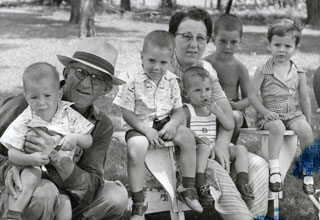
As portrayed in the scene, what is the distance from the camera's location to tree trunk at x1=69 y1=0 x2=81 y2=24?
7.78 m

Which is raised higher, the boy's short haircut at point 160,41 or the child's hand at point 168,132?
the boy's short haircut at point 160,41

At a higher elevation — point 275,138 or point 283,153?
point 275,138

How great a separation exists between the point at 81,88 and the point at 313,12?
31.0ft

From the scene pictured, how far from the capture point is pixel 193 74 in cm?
367

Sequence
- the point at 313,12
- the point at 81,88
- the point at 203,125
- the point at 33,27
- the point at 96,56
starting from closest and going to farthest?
the point at 81,88 < the point at 96,56 < the point at 203,125 < the point at 33,27 < the point at 313,12

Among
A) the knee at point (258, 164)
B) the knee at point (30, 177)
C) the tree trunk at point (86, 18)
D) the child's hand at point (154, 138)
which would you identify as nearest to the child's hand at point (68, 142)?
the knee at point (30, 177)

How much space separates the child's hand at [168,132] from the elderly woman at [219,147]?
339mm

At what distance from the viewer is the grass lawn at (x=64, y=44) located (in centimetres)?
712

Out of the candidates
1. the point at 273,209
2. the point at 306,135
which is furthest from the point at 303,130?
the point at 273,209

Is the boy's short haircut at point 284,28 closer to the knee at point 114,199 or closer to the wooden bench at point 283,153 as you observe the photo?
the wooden bench at point 283,153

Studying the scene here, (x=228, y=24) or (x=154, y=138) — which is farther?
(x=228, y=24)

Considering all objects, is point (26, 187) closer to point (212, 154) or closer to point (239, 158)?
point (212, 154)

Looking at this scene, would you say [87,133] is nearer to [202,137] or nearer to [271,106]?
[202,137]

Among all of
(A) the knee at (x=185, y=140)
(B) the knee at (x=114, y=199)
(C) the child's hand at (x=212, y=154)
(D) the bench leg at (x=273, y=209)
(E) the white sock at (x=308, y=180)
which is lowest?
(D) the bench leg at (x=273, y=209)
